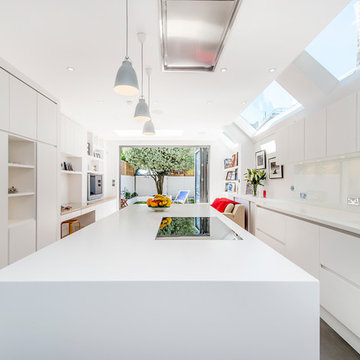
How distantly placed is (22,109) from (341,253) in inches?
123

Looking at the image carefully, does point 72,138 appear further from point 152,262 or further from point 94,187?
point 152,262

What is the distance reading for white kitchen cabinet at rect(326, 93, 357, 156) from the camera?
201 cm

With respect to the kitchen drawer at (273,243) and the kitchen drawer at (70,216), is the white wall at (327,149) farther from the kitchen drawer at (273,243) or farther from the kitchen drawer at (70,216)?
the kitchen drawer at (70,216)

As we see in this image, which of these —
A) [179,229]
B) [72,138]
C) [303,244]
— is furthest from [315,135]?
[72,138]

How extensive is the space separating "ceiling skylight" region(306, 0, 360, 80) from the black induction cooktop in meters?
2.05

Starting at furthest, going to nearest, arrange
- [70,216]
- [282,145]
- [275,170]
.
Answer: [275,170] < [70,216] < [282,145]

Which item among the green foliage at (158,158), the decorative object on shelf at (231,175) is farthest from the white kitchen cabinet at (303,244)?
the green foliage at (158,158)

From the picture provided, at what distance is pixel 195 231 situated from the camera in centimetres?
147

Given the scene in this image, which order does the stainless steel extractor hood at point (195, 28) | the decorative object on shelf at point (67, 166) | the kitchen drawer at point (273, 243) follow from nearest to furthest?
the stainless steel extractor hood at point (195, 28)
the kitchen drawer at point (273, 243)
the decorative object on shelf at point (67, 166)

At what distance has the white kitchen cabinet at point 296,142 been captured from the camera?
285 cm

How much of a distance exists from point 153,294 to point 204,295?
0.17 m

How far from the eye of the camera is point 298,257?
7.62 ft

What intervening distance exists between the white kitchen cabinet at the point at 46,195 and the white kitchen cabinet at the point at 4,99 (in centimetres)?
52

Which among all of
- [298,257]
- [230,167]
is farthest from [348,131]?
[230,167]
